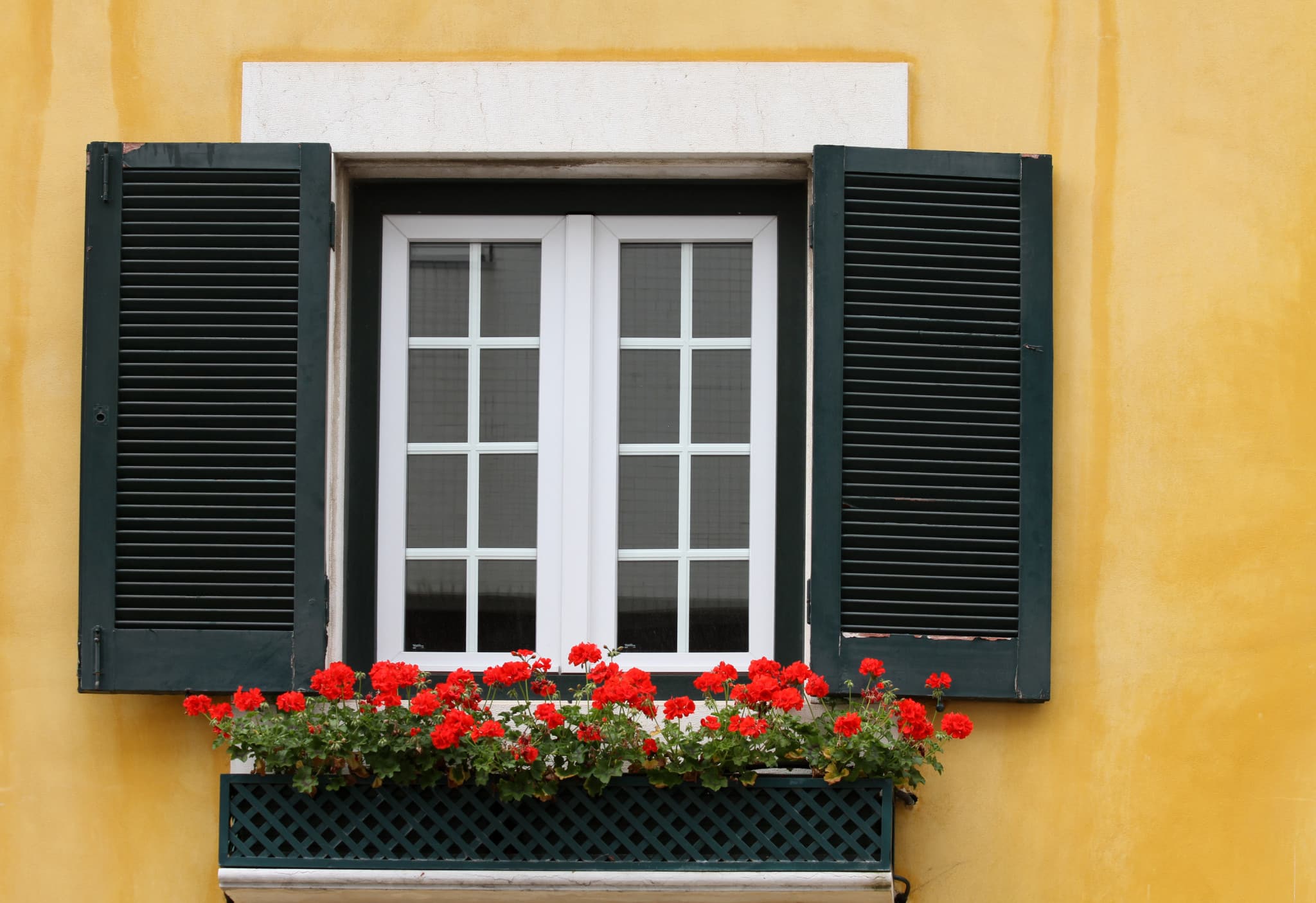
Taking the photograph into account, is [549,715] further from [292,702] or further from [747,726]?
[292,702]

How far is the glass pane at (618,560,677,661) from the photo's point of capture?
159 inches

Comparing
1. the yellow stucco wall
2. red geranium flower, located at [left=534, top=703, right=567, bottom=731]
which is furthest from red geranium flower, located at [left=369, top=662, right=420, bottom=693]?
the yellow stucco wall

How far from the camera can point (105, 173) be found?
12.7ft

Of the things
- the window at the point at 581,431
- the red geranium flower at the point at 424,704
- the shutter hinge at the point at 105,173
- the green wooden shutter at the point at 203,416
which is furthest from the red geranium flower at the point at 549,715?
the shutter hinge at the point at 105,173

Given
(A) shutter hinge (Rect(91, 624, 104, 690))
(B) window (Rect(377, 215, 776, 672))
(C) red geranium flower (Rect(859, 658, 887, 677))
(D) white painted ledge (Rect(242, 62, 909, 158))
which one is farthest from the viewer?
(B) window (Rect(377, 215, 776, 672))

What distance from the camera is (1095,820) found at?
386cm

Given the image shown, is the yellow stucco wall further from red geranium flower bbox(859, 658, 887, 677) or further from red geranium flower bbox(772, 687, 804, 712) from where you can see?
red geranium flower bbox(772, 687, 804, 712)

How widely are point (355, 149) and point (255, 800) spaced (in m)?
1.80

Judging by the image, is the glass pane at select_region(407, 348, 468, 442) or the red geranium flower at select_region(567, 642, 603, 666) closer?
the red geranium flower at select_region(567, 642, 603, 666)

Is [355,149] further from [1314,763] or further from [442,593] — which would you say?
[1314,763]

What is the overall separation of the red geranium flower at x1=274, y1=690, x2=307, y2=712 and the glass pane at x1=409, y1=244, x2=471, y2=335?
111cm

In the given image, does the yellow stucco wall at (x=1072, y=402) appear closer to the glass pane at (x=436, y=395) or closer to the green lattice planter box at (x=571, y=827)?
the green lattice planter box at (x=571, y=827)

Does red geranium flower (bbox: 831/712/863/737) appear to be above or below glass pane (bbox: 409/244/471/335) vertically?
below

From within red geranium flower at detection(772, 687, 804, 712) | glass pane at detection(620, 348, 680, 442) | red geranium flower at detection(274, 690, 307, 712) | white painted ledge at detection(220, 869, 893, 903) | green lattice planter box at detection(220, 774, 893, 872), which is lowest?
white painted ledge at detection(220, 869, 893, 903)
